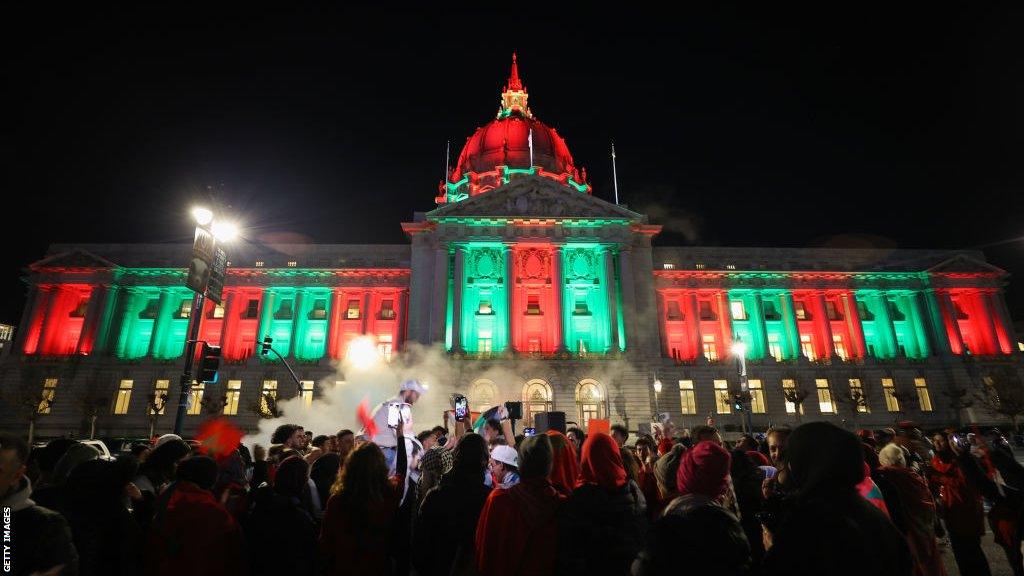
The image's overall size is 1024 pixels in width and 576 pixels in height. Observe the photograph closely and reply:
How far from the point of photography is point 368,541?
13.2 feet

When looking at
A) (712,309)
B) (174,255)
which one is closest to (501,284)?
(712,309)

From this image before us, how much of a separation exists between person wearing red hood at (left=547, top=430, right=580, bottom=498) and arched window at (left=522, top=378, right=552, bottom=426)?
30.3 m

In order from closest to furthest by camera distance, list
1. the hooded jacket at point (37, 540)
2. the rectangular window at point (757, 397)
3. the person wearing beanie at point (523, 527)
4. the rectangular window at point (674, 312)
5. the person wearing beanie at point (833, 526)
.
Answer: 1. the person wearing beanie at point (833, 526)
2. the hooded jacket at point (37, 540)
3. the person wearing beanie at point (523, 527)
4. the rectangular window at point (757, 397)
5. the rectangular window at point (674, 312)

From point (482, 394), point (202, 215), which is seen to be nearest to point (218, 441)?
point (202, 215)

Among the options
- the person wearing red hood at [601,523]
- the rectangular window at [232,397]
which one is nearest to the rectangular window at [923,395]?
the person wearing red hood at [601,523]

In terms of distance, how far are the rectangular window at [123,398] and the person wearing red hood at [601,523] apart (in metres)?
47.7

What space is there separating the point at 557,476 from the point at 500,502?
827 millimetres

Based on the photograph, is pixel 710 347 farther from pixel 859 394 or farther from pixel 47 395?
pixel 47 395

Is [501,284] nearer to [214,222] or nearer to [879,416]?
[214,222]

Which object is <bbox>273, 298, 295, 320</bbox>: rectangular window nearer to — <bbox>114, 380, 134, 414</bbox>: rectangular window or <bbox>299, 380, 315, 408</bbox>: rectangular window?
<bbox>299, 380, 315, 408</bbox>: rectangular window

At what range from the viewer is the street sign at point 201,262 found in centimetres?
1132

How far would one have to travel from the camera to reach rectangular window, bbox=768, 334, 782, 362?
42.7 metres

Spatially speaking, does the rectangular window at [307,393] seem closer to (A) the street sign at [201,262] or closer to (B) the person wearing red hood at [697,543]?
(A) the street sign at [201,262]

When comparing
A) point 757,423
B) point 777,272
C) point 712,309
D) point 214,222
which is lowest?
point 757,423
